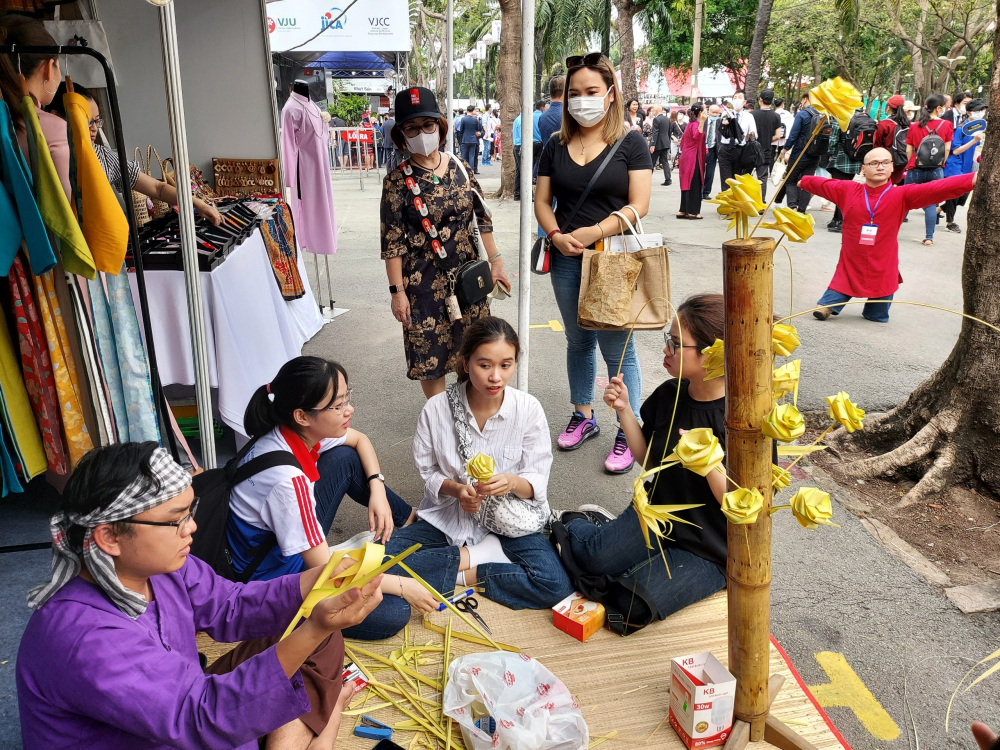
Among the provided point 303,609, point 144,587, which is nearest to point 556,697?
point 303,609

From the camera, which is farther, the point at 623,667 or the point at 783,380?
the point at 623,667

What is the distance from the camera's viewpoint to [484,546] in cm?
283

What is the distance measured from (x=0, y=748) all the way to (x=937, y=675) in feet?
10.1

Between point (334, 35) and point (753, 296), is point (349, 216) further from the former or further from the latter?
point (753, 296)

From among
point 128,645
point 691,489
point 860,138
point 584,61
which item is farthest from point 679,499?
point 860,138

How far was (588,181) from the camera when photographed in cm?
358

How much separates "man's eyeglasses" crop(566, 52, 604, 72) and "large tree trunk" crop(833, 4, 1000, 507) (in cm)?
193

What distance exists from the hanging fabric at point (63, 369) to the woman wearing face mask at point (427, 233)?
1.46 metres

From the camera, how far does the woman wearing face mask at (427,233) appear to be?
3555 millimetres

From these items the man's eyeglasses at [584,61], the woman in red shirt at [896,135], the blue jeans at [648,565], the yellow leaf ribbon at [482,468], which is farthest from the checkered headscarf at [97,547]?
the woman in red shirt at [896,135]

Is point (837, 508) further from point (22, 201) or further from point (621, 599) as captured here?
point (22, 201)

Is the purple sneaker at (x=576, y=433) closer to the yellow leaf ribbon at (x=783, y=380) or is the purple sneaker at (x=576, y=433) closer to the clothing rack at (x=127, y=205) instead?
the clothing rack at (x=127, y=205)

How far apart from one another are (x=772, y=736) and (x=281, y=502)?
160cm

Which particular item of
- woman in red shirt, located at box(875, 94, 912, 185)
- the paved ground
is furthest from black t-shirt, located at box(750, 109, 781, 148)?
the paved ground
